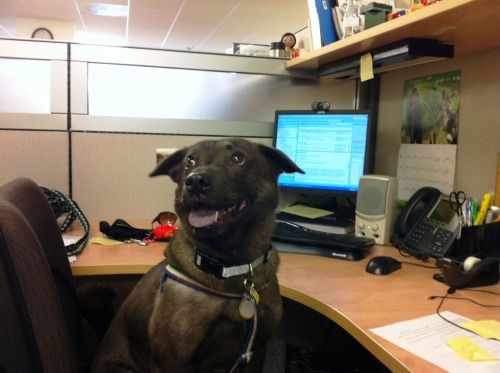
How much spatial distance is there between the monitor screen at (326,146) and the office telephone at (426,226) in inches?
8.7

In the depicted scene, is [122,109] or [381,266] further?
[122,109]

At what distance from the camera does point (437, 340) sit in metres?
0.78

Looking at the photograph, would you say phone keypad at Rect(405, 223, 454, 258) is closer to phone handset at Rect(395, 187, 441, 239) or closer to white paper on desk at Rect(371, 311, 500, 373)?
phone handset at Rect(395, 187, 441, 239)

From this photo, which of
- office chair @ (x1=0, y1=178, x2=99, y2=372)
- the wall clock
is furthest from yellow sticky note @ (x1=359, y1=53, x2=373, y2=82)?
the wall clock

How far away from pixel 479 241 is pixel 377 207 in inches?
13.9

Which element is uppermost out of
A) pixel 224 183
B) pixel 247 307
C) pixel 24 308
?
pixel 224 183

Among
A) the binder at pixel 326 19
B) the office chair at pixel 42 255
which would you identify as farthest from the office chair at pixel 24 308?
the binder at pixel 326 19

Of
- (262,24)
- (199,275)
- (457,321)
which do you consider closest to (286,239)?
(199,275)

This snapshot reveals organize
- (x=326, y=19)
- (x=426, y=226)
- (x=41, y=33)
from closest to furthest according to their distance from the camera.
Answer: (x=426, y=226)
(x=326, y=19)
(x=41, y=33)

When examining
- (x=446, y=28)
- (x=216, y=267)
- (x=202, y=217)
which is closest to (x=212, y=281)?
(x=216, y=267)

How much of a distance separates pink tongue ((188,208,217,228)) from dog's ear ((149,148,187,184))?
0.19m

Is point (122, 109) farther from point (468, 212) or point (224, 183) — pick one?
point (468, 212)

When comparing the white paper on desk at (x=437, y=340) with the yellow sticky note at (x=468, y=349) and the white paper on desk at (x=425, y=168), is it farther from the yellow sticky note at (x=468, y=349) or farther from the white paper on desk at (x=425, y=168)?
the white paper on desk at (x=425, y=168)

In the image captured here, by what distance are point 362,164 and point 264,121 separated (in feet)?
1.53
